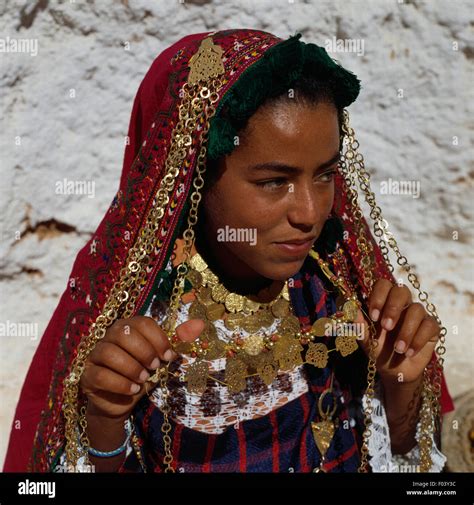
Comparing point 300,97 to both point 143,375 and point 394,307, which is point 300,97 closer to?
point 394,307

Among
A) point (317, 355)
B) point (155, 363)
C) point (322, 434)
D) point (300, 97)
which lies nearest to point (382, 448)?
point (322, 434)

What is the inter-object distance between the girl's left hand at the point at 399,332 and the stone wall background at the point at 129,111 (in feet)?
4.17

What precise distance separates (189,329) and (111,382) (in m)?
0.23

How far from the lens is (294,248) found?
1.66 m

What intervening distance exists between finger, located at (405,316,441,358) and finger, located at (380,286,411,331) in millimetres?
60

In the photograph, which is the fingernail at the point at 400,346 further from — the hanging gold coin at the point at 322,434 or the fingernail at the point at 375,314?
the hanging gold coin at the point at 322,434

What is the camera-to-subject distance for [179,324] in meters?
1.88

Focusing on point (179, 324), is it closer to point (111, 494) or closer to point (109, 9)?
point (111, 494)

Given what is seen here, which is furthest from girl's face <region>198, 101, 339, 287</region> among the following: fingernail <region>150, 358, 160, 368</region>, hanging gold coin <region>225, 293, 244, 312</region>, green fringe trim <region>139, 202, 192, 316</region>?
fingernail <region>150, 358, 160, 368</region>

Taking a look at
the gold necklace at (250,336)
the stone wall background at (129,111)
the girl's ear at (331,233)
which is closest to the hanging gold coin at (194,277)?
the gold necklace at (250,336)

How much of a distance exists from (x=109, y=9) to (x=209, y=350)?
5.40ft

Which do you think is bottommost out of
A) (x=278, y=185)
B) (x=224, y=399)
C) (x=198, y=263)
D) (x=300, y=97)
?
(x=224, y=399)

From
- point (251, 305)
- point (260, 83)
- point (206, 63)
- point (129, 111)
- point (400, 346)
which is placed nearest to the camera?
point (260, 83)

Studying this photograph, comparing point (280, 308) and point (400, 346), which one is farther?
point (280, 308)
